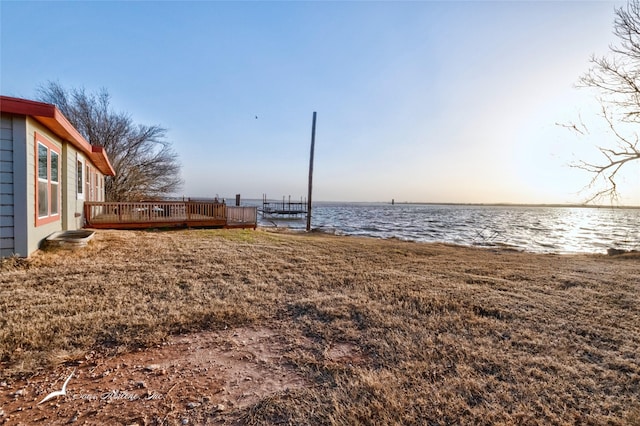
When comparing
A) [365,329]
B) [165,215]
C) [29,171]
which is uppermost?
[29,171]

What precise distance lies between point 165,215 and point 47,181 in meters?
5.35

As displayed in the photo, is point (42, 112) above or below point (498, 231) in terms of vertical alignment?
above

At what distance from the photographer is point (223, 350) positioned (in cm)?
276

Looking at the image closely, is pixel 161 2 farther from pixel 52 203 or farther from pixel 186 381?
pixel 186 381

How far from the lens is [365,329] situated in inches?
129

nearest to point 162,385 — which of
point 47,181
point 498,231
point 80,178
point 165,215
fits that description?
point 47,181

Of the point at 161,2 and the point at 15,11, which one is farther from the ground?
the point at 161,2

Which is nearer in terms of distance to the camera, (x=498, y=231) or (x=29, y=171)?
(x=29, y=171)

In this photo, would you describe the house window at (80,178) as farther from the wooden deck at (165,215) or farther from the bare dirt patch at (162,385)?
the bare dirt patch at (162,385)

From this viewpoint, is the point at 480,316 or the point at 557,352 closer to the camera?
the point at 557,352

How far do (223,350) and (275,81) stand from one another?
41.2ft

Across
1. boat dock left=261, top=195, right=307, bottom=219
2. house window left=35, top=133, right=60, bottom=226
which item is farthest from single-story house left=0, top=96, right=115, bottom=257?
boat dock left=261, top=195, right=307, bottom=219

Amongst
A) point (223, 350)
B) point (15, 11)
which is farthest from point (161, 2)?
point (223, 350)

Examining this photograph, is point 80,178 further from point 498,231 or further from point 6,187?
point 498,231
